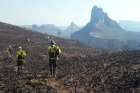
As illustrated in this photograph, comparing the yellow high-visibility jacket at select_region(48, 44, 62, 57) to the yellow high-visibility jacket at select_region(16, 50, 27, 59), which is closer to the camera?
the yellow high-visibility jacket at select_region(48, 44, 62, 57)

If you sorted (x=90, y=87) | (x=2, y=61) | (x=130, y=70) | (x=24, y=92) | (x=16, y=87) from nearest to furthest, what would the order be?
(x=24, y=92), (x=16, y=87), (x=90, y=87), (x=130, y=70), (x=2, y=61)

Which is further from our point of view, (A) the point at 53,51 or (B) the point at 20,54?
(B) the point at 20,54

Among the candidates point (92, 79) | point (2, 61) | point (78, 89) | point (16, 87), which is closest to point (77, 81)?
point (92, 79)

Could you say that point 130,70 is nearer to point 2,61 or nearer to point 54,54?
point 54,54

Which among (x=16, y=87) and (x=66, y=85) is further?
(x=66, y=85)

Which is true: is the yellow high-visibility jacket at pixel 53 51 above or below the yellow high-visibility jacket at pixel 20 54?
above

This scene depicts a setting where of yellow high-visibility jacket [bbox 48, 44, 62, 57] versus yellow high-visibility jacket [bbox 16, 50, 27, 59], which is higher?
yellow high-visibility jacket [bbox 48, 44, 62, 57]

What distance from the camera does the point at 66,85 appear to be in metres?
23.0

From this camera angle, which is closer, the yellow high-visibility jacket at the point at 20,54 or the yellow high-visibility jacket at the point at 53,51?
the yellow high-visibility jacket at the point at 53,51

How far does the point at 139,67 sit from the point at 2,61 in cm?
2496

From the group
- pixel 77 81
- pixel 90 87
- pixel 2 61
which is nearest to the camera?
pixel 90 87

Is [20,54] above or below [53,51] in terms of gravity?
below

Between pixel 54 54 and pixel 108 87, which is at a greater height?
pixel 54 54

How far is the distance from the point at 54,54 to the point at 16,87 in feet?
13.7
